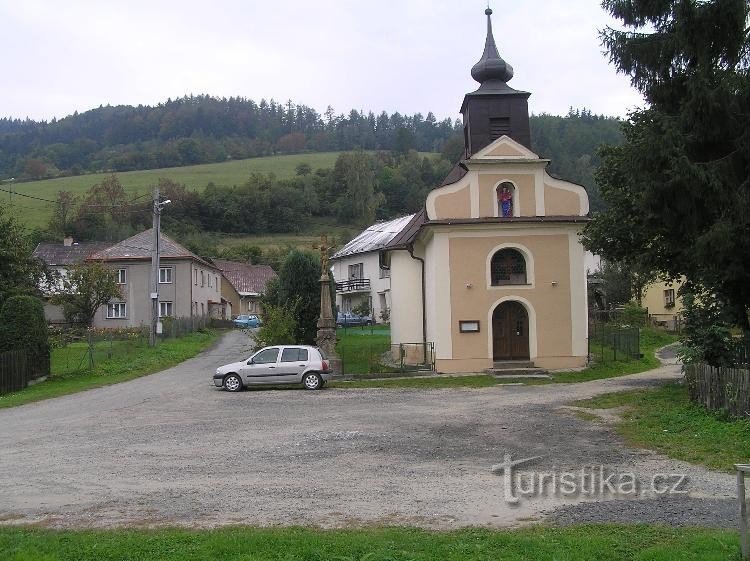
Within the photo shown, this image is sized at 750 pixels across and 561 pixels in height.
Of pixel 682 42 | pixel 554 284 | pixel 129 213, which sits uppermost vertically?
pixel 129 213

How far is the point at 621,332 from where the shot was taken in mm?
30641

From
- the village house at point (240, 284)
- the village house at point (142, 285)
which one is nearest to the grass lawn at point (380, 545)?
the village house at point (142, 285)

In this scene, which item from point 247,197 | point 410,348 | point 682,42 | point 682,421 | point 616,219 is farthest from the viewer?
point 247,197

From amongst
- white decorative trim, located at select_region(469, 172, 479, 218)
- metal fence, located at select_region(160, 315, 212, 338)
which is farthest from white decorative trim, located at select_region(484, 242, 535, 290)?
metal fence, located at select_region(160, 315, 212, 338)

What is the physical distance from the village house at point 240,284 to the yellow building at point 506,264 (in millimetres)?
46405

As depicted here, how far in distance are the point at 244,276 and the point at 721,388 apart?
64.5m

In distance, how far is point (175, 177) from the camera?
10250cm

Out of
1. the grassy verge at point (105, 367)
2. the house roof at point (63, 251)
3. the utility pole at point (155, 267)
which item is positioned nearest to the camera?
the grassy verge at point (105, 367)

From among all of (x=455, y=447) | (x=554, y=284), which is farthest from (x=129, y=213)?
(x=455, y=447)

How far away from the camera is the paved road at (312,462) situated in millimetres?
8000

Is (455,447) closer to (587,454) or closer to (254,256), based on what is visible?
(587,454)

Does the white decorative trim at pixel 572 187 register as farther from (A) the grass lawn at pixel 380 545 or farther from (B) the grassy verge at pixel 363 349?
(A) the grass lawn at pixel 380 545

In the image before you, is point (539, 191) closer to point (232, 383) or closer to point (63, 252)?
point (232, 383)

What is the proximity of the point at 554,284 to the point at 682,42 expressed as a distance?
12390 mm
